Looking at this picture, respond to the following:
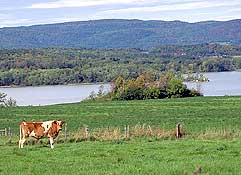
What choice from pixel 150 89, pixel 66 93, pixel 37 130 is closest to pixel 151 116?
pixel 37 130

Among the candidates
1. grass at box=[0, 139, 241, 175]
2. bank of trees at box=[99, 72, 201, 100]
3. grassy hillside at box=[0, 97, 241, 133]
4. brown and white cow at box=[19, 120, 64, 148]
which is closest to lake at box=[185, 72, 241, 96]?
bank of trees at box=[99, 72, 201, 100]

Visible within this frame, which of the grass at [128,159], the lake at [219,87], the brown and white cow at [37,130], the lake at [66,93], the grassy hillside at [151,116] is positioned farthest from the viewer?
the lake at [219,87]

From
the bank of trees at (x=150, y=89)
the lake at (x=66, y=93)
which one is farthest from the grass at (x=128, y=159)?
the lake at (x=66, y=93)

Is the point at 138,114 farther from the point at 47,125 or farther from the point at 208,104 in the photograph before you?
the point at 47,125

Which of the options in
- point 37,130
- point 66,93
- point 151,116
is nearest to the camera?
point 37,130

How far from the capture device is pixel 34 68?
7643 inches

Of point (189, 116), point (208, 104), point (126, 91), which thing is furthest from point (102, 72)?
point (189, 116)

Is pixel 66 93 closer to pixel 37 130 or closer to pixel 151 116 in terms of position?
pixel 151 116

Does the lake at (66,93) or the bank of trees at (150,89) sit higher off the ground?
the bank of trees at (150,89)

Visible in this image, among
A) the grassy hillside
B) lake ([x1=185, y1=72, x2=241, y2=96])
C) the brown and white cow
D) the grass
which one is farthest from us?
lake ([x1=185, y1=72, x2=241, y2=96])

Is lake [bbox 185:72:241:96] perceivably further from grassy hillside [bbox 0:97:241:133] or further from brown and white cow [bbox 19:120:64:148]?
brown and white cow [bbox 19:120:64:148]

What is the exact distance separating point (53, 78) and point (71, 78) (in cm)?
518

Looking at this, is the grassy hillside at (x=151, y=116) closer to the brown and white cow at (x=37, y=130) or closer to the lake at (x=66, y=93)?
the brown and white cow at (x=37, y=130)

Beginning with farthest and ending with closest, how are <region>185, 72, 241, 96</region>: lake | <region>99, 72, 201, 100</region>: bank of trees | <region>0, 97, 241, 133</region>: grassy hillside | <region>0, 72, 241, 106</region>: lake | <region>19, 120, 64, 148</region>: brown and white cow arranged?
1. <region>185, 72, 241, 96</region>: lake
2. <region>0, 72, 241, 106</region>: lake
3. <region>99, 72, 201, 100</region>: bank of trees
4. <region>0, 97, 241, 133</region>: grassy hillside
5. <region>19, 120, 64, 148</region>: brown and white cow
